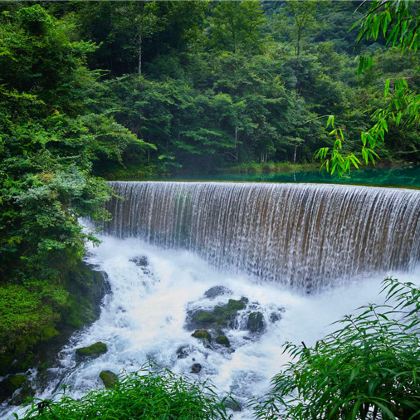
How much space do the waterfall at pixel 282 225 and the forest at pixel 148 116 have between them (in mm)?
1901

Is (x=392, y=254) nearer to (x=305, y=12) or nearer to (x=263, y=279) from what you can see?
(x=263, y=279)

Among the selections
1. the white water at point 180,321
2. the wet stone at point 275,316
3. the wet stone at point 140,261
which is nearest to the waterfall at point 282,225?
the white water at point 180,321

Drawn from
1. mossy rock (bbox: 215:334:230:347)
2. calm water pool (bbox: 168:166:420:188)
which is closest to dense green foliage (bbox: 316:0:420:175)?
mossy rock (bbox: 215:334:230:347)

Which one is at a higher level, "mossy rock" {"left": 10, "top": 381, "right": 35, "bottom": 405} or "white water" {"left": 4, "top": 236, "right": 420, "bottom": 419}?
"white water" {"left": 4, "top": 236, "right": 420, "bottom": 419}

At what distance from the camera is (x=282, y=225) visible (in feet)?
31.2

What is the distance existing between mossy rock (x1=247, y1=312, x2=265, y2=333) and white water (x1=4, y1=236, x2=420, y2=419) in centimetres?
16

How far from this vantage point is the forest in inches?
112

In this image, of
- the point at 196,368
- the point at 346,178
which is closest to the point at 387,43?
the point at 196,368

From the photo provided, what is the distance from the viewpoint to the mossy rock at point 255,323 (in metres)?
7.79

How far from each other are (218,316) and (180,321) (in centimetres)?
89

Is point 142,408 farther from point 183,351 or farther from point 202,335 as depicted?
point 202,335

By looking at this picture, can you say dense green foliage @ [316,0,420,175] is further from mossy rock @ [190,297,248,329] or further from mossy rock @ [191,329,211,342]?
mossy rock @ [190,297,248,329]

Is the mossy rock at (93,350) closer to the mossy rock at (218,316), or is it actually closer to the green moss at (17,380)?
the green moss at (17,380)

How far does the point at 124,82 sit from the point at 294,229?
41.0 ft
